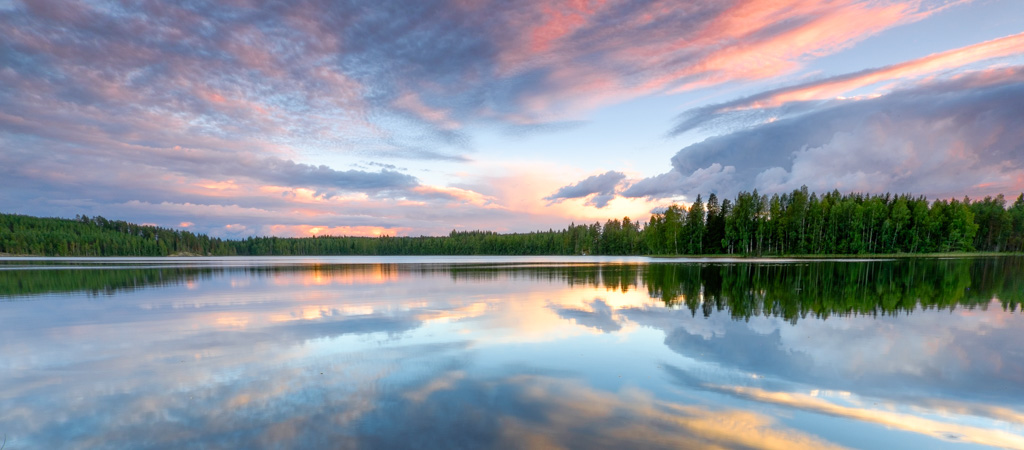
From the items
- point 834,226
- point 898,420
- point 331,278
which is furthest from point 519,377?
point 834,226

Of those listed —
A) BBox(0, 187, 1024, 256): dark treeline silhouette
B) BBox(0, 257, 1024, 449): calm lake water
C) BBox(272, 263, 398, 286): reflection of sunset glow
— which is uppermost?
BBox(0, 187, 1024, 256): dark treeline silhouette

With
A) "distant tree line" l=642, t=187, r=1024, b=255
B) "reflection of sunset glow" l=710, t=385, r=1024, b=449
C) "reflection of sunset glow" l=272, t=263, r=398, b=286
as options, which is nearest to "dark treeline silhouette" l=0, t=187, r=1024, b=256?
"distant tree line" l=642, t=187, r=1024, b=255

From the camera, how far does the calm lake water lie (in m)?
6.66

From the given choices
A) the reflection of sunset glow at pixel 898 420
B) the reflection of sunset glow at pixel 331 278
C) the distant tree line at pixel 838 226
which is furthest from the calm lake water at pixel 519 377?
the distant tree line at pixel 838 226

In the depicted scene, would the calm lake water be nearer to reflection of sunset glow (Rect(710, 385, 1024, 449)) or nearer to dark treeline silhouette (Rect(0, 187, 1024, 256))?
reflection of sunset glow (Rect(710, 385, 1024, 449))

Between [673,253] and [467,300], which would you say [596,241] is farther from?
[467,300]

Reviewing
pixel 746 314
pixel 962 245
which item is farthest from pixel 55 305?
pixel 962 245

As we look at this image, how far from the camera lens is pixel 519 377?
31.1 feet

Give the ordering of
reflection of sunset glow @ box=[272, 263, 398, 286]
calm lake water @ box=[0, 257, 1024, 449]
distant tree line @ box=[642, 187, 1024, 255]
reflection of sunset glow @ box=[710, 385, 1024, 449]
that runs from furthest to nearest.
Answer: distant tree line @ box=[642, 187, 1024, 255]
reflection of sunset glow @ box=[272, 263, 398, 286]
calm lake water @ box=[0, 257, 1024, 449]
reflection of sunset glow @ box=[710, 385, 1024, 449]

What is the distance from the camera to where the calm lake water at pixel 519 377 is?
666 centimetres

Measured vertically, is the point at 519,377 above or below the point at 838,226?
below

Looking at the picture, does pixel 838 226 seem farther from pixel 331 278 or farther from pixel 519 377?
pixel 519 377

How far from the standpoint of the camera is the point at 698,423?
691cm

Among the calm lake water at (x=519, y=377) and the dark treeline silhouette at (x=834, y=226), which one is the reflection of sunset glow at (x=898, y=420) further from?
the dark treeline silhouette at (x=834, y=226)
